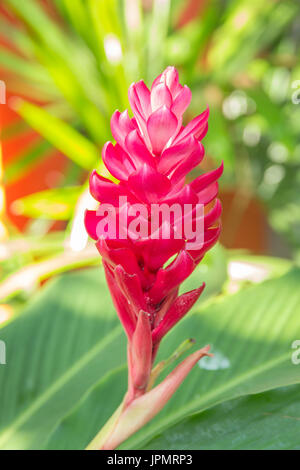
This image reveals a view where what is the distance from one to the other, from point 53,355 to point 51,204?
22.7 inches

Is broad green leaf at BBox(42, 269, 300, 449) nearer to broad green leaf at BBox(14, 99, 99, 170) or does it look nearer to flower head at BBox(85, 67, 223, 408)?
flower head at BBox(85, 67, 223, 408)

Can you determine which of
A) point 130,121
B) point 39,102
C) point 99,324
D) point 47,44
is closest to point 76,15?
point 47,44

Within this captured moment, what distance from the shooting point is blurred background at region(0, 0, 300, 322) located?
0.94 m

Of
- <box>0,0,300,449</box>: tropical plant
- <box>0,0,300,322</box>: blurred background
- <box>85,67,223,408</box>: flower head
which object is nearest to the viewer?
<box>85,67,223,408</box>: flower head

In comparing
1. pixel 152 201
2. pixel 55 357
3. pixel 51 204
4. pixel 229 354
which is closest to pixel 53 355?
pixel 55 357

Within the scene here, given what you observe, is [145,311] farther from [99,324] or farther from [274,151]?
[274,151]

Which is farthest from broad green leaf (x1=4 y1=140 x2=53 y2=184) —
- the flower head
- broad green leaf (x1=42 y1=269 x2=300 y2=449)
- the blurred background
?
the flower head

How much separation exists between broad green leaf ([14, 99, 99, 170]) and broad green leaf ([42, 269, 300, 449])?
68 centimetres

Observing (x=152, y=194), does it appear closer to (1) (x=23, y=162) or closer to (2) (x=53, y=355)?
(2) (x=53, y=355)

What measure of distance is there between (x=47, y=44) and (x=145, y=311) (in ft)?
3.42

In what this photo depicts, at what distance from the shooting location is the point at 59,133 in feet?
3.29

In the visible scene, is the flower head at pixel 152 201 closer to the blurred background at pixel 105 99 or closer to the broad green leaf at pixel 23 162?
the blurred background at pixel 105 99

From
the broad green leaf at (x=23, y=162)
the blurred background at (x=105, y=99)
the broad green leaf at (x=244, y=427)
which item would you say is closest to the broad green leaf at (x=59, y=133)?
the blurred background at (x=105, y=99)

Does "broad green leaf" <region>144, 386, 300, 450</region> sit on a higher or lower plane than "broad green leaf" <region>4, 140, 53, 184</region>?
lower
